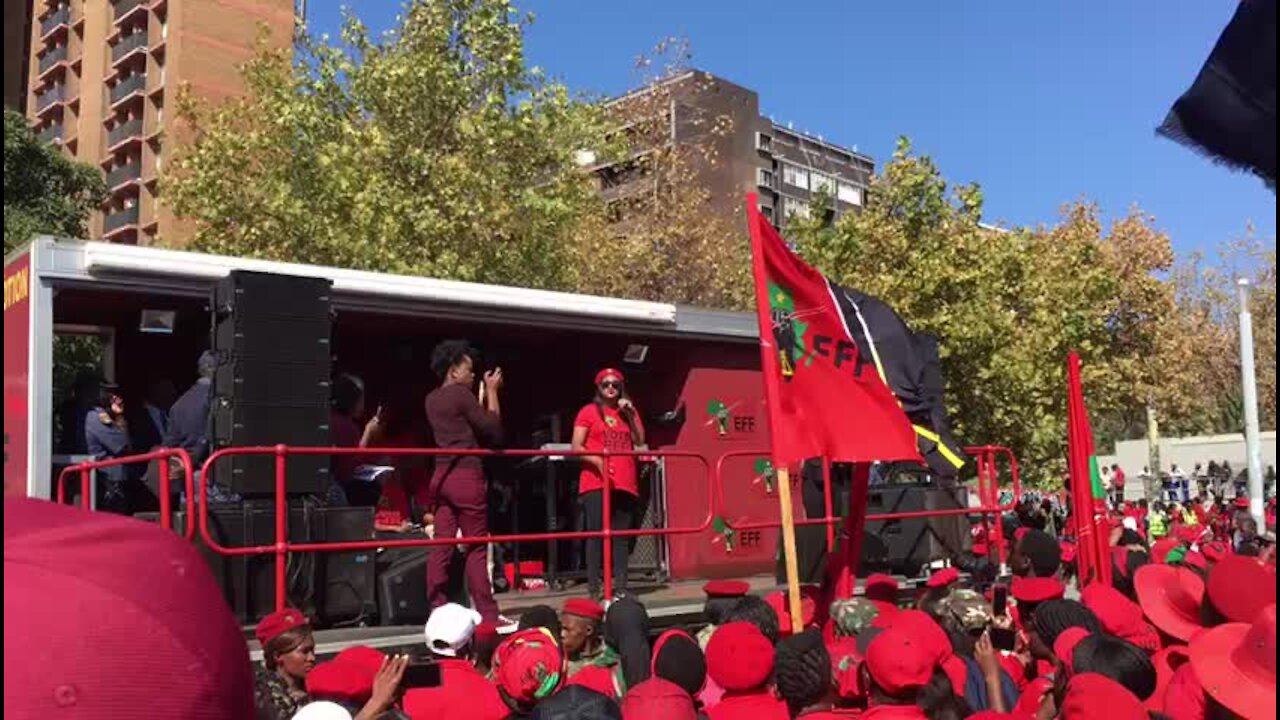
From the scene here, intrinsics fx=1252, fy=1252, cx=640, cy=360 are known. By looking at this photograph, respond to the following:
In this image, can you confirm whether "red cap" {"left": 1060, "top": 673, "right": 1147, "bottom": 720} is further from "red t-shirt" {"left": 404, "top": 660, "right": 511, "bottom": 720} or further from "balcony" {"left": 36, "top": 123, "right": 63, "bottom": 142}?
"balcony" {"left": 36, "top": 123, "right": 63, "bottom": 142}

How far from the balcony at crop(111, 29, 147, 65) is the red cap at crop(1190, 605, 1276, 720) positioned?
63.6 metres

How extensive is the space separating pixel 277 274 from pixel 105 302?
2.61 m

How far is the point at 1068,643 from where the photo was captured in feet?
15.0

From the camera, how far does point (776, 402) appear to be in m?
6.01

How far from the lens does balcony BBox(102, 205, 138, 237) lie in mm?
60844

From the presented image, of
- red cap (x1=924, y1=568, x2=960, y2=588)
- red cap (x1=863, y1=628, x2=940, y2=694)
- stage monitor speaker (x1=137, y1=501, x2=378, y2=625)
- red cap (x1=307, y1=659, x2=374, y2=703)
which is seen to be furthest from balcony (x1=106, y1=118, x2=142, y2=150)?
red cap (x1=863, y1=628, x2=940, y2=694)

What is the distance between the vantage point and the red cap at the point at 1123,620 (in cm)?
502

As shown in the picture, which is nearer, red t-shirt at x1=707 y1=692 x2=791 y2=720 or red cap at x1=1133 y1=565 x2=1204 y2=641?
red cap at x1=1133 y1=565 x2=1204 y2=641

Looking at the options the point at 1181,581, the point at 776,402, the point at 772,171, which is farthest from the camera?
the point at 772,171

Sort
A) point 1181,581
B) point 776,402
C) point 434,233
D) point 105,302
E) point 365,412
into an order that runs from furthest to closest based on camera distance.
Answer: point 434,233
point 365,412
point 105,302
point 776,402
point 1181,581

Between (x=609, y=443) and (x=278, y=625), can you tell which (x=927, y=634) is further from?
(x=609, y=443)

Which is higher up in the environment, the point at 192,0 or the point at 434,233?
the point at 192,0

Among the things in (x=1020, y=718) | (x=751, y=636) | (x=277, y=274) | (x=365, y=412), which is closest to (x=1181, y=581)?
(x=1020, y=718)

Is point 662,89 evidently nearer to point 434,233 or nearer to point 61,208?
point 434,233
